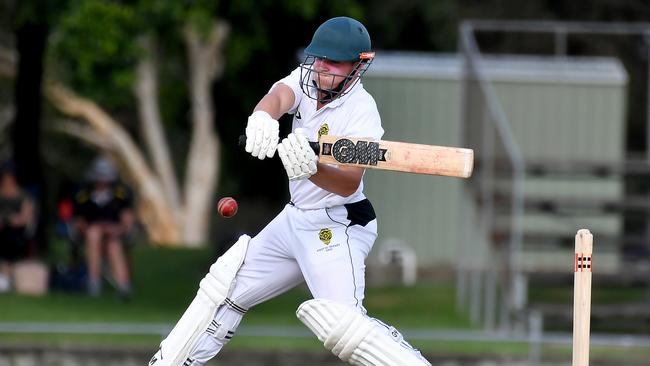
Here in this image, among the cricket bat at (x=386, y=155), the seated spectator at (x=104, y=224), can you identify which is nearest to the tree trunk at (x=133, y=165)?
the seated spectator at (x=104, y=224)

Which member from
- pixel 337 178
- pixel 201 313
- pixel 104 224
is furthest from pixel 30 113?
pixel 337 178

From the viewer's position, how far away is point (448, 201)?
16.2 meters

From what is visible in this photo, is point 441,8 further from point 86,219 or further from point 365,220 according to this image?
point 365,220

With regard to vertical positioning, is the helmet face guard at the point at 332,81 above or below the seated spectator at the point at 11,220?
above

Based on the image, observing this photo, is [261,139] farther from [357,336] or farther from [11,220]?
[11,220]

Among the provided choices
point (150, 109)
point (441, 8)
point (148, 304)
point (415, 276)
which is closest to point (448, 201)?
point (415, 276)

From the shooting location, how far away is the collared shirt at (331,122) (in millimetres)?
6324

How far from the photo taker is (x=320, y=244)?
6.44 metres

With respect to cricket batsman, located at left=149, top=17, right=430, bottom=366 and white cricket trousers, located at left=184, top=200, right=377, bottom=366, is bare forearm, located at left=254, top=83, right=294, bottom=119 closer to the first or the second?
cricket batsman, located at left=149, top=17, right=430, bottom=366

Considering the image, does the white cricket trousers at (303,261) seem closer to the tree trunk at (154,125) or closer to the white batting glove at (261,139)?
the white batting glove at (261,139)

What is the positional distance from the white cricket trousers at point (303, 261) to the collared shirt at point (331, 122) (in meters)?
0.05

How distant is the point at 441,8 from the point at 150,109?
671 centimetres

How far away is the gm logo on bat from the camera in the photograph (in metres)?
5.96

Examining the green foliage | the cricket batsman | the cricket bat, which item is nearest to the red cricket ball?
the cricket batsman
